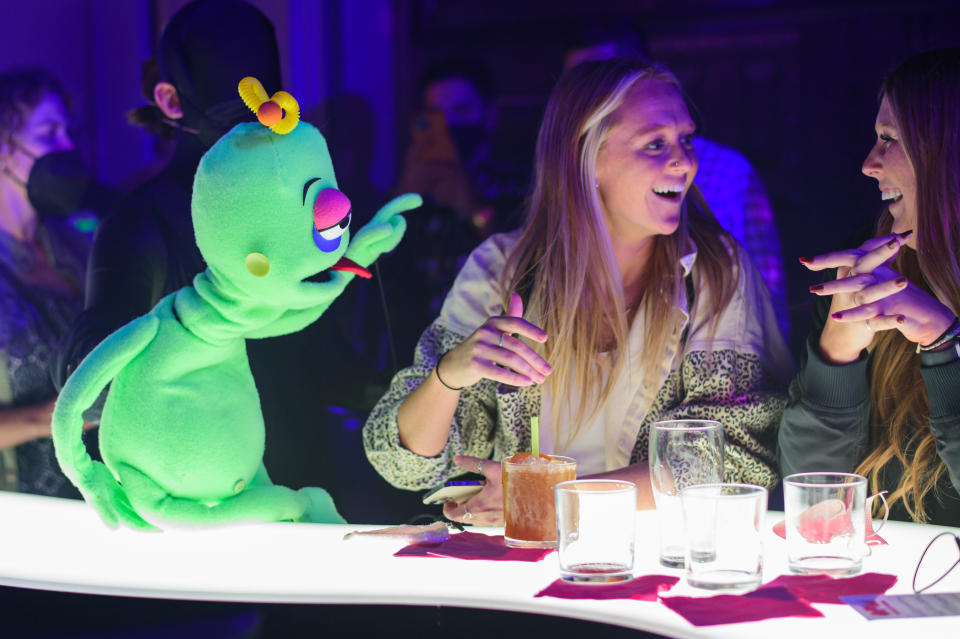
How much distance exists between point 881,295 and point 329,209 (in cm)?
78

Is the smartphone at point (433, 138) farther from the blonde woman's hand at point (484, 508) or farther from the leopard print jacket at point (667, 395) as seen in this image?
the blonde woman's hand at point (484, 508)

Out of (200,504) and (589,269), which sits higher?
(589,269)

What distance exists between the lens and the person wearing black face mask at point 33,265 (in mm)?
2311

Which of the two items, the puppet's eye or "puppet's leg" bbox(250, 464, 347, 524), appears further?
"puppet's leg" bbox(250, 464, 347, 524)

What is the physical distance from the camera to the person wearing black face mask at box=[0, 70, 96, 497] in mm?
2311

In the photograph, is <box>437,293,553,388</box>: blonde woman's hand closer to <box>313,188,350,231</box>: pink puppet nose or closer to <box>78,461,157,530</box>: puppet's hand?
<box>313,188,350,231</box>: pink puppet nose

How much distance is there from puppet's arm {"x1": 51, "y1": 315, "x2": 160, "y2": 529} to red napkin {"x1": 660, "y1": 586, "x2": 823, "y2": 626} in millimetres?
768

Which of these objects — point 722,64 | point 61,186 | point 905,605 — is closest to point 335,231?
point 905,605

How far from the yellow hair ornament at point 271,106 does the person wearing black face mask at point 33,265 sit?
1291 mm

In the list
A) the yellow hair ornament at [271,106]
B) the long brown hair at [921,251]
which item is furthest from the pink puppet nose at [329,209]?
the long brown hair at [921,251]

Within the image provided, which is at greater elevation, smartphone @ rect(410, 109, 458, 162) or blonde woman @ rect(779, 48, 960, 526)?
smartphone @ rect(410, 109, 458, 162)

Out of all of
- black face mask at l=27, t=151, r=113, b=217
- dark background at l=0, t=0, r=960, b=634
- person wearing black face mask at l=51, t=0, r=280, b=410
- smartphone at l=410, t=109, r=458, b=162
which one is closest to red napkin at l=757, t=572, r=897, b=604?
person wearing black face mask at l=51, t=0, r=280, b=410

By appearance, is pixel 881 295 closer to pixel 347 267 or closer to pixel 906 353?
pixel 906 353

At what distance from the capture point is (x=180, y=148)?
177 cm
